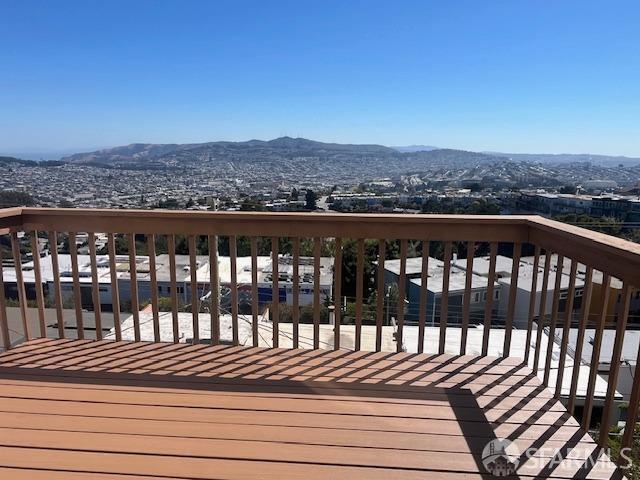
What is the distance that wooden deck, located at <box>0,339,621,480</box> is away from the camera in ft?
4.59

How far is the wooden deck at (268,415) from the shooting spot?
4.59 feet

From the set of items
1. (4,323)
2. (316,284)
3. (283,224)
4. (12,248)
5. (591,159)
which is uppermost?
(591,159)

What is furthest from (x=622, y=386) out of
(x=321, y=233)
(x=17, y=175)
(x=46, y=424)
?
(x=17, y=175)

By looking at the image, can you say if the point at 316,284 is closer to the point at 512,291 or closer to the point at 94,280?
the point at 512,291

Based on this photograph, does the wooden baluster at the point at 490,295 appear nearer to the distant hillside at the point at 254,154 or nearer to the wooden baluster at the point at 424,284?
the wooden baluster at the point at 424,284

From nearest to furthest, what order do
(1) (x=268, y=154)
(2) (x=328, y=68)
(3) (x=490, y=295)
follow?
(3) (x=490, y=295) → (1) (x=268, y=154) → (2) (x=328, y=68)

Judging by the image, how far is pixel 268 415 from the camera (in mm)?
1715

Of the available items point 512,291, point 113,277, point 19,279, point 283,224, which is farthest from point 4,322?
point 512,291

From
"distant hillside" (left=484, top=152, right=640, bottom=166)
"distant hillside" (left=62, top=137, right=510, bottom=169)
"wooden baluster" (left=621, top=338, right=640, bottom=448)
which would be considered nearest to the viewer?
"wooden baluster" (left=621, top=338, right=640, bottom=448)

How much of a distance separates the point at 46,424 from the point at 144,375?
1.68ft

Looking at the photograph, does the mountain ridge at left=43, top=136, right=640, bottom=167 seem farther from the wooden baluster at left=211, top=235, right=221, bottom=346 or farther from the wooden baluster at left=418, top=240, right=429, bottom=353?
the wooden baluster at left=418, top=240, right=429, bottom=353

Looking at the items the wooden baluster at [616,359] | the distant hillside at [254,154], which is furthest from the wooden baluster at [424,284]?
the distant hillside at [254,154]

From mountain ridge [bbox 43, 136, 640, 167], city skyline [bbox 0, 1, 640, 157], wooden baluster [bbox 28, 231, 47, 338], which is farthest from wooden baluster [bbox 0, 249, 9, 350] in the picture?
mountain ridge [bbox 43, 136, 640, 167]

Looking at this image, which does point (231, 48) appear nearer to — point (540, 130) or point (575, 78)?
point (575, 78)
